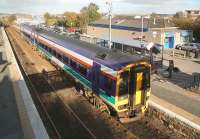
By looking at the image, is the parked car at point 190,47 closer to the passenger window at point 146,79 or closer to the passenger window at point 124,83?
the passenger window at point 146,79

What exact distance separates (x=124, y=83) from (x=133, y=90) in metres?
0.67

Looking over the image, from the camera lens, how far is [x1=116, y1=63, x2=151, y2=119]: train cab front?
11.8 metres

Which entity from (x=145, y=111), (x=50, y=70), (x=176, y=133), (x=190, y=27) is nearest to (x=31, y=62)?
(x=50, y=70)

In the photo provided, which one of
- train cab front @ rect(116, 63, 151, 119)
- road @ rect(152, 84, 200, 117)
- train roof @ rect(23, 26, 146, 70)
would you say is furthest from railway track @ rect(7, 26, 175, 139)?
train roof @ rect(23, 26, 146, 70)

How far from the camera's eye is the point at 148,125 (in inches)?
496

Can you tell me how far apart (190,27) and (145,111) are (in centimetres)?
4174

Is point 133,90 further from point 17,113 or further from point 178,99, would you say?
point 17,113

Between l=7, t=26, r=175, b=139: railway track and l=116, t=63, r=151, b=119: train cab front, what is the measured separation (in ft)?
2.43

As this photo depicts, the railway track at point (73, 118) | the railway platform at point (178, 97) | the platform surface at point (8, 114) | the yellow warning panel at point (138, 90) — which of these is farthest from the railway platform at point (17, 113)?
the railway platform at point (178, 97)

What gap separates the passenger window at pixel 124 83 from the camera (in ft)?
38.5

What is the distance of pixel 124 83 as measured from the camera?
11867 mm

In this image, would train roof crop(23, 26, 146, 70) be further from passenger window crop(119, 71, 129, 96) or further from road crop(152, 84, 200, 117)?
road crop(152, 84, 200, 117)

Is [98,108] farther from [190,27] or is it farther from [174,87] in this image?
[190,27]

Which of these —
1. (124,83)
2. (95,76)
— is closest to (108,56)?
(95,76)
